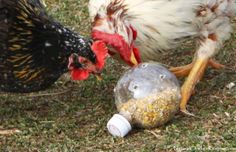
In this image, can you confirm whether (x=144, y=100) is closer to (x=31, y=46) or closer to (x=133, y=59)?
(x=133, y=59)

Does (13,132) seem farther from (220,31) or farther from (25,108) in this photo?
(220,31)

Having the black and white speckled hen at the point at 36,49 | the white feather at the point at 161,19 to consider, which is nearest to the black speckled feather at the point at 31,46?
the black and white speckled hen at the point at 36,49

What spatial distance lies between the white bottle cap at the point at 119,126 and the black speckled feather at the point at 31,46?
0.35m

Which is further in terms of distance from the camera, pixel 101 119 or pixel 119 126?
pixel 101 119

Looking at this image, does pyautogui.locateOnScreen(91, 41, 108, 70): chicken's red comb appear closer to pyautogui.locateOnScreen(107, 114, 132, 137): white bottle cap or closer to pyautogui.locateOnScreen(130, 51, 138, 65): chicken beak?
pyautogui.locateOnScreen(130, 51, 138, 65): chicken beak

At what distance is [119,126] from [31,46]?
645 mm

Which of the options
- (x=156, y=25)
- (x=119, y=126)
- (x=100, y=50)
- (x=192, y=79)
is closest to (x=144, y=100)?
(x=119, y=126)

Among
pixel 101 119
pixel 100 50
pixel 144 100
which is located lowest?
pixel 101 119

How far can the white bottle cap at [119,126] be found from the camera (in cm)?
334

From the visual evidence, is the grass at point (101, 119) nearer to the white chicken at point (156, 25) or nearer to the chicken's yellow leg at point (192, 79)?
the chicken's yellow leg at point (192, 79)

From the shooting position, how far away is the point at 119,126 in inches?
131

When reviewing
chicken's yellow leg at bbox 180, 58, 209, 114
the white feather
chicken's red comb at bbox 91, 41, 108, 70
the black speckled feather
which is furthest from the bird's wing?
chicken's yellow leg at bbox 180, 58, 209, 114

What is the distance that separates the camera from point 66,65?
3502 millimetres

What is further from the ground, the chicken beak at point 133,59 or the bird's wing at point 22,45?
the bird's wing at point 22,45
